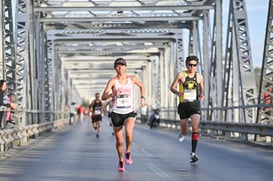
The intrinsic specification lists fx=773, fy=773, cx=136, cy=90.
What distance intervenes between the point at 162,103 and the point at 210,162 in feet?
141

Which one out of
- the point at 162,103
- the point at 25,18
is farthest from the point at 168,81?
the point at 25,18

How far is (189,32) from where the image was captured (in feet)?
135

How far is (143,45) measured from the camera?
2080 inches

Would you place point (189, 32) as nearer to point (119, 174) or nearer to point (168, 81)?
point (168, 81)

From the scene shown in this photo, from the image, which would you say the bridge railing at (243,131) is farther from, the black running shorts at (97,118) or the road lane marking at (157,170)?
the road lane marking at (157,170)

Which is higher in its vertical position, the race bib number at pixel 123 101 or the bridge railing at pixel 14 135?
the race bib number at pixel 123 101

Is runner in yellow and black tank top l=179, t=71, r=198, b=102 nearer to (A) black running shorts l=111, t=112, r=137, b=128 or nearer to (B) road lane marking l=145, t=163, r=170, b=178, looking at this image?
(B) road lane marking l=145, t=163, r=170, b=178

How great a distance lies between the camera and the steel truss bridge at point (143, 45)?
2181 cm

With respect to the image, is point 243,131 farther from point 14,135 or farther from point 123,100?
point 123,100

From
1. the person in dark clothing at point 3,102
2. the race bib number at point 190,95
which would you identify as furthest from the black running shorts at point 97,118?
the race bib number at point 190,95

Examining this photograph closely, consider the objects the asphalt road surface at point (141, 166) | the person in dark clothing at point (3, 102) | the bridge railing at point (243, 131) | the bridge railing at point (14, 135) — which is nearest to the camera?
the asphalt road surface at point (141, 166)

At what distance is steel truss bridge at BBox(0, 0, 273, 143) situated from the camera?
21.8 meters

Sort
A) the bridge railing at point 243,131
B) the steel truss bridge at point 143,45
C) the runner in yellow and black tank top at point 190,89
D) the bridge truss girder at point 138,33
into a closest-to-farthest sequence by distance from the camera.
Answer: the runner in yellow and black tank top at point 190,89, the bridge railing at point 243,131, the steel truss bridge at point 143,45, the bridge truss girder at point 138,33

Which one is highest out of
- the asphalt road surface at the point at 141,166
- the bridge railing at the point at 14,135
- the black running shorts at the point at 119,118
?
the black running shorts at the point at 119,118
